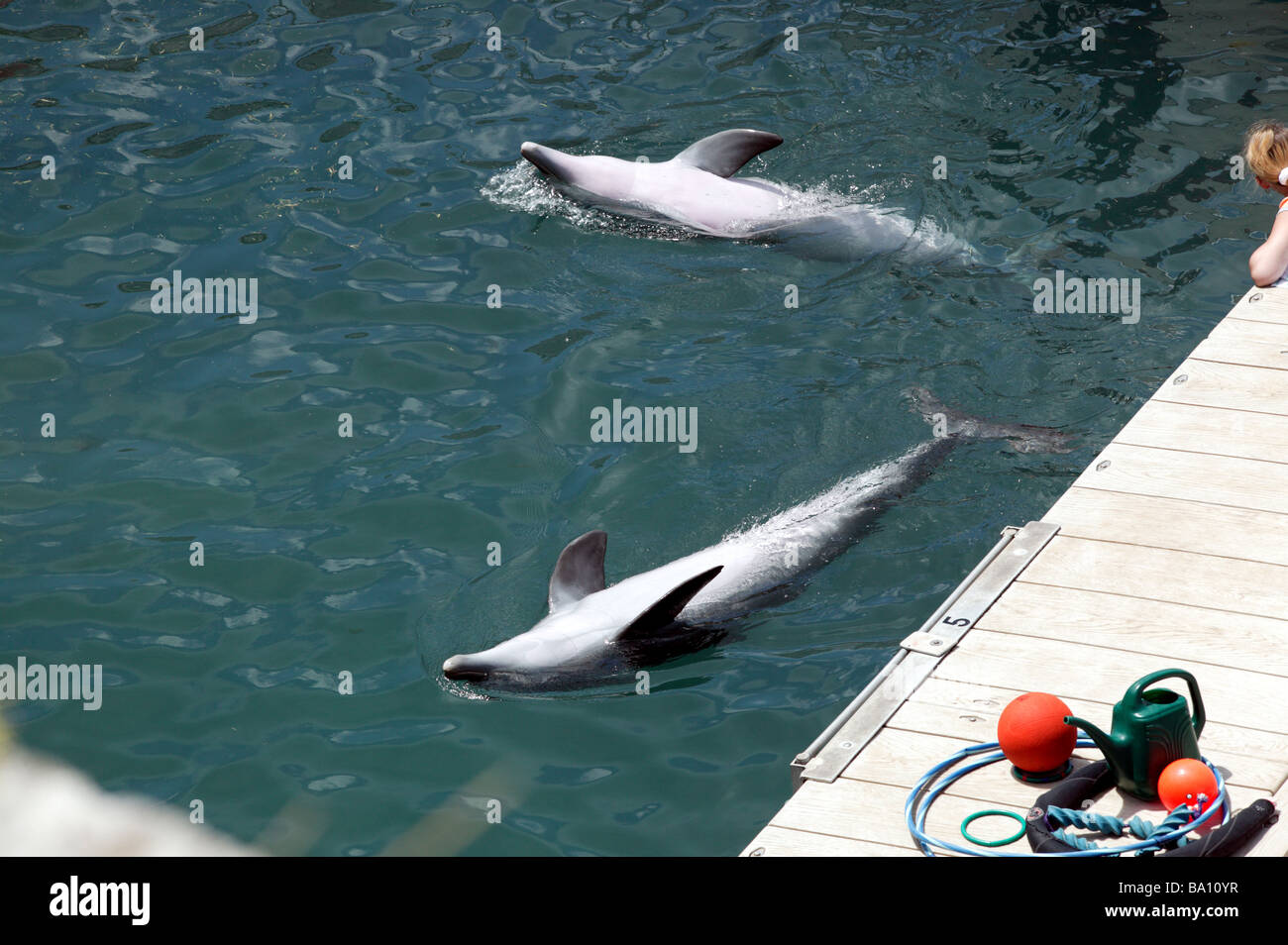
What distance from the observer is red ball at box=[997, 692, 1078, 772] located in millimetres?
4223

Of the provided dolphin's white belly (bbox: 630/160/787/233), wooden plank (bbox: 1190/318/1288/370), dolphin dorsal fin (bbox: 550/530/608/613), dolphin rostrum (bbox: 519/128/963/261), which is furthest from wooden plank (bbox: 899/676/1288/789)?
dolphin's white belly (bbox: 630/160/787/233)

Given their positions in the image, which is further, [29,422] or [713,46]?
[713,46]

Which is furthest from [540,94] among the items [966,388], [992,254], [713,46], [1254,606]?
[1254,606]

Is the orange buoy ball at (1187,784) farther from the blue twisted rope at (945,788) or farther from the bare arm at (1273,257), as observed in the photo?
the bare arm at (1273,257)

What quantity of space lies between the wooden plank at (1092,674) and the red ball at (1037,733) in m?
0.46

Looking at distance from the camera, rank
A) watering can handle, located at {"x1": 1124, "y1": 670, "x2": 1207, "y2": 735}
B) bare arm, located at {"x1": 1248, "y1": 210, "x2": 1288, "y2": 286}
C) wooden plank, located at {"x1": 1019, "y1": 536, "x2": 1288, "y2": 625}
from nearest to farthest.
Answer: watering can handle, located at {"x1": 1124, "y1": 670, "x2": 1207, "y2": 735}, wooden plank, located at {"x1": 1019, "y1": 536, "x2": 1288, "y2": 625}, bare arm, located at {"x1": 1248, "y1": 210, "x2": 1288, "y2": 286}

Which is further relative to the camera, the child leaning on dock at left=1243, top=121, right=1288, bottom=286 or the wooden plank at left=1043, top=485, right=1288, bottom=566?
the child leaning on dock at left=1243, top=121, right=1288, bottom=286

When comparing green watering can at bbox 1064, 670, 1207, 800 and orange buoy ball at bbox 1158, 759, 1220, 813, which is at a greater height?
green watering can at bbox 1064, 670, 1207, 800

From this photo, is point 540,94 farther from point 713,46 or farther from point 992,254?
point 992,254

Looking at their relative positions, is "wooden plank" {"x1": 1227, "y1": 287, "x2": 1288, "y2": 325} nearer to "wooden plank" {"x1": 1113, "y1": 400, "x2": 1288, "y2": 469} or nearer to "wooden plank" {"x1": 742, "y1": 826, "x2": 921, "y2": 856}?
"wooden plank" {"x1": 1113, "y1": 400, "x2": 1288, "y2": 469}

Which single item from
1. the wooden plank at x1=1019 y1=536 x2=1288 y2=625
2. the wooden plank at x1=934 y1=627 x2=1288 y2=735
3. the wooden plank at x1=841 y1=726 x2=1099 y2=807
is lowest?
the wooden plank at x1=841 y1=726 x2=1099 y2=807

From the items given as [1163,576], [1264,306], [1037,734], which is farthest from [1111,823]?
[1264,306]
